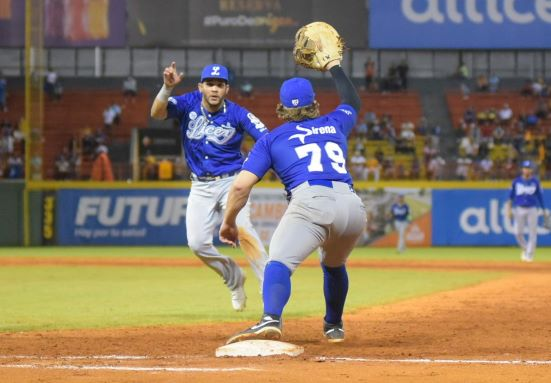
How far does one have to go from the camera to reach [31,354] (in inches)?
318

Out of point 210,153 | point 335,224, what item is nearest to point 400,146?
point 210,153

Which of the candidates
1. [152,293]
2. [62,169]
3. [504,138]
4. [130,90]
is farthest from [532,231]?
[130,90]

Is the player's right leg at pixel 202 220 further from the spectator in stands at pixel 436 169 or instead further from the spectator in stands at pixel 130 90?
the spectator in stands at pixel 130 90

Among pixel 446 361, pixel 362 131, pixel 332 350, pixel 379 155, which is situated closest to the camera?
pixel 446 361

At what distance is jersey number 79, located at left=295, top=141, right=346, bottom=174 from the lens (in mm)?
8055

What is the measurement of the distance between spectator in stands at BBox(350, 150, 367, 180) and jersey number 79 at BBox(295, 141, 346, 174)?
21.4 metres

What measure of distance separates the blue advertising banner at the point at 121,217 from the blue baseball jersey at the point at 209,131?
18139 millimetres

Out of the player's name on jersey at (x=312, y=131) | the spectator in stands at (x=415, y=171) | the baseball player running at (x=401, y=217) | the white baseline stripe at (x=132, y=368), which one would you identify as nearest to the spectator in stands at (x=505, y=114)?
the spectator in stands at (x=415, y=171)

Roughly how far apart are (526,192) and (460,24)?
12.0m

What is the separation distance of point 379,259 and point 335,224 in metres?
15.8

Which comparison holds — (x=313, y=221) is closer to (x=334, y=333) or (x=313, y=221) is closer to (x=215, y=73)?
(x=334, y=333)

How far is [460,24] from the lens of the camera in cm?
3306

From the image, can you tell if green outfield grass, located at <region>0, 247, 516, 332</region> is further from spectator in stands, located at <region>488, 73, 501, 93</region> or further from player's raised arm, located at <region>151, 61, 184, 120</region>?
spectator in stands, located at <region>488, 73, 501, 93</region>

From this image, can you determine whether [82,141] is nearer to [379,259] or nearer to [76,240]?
[76,240]
